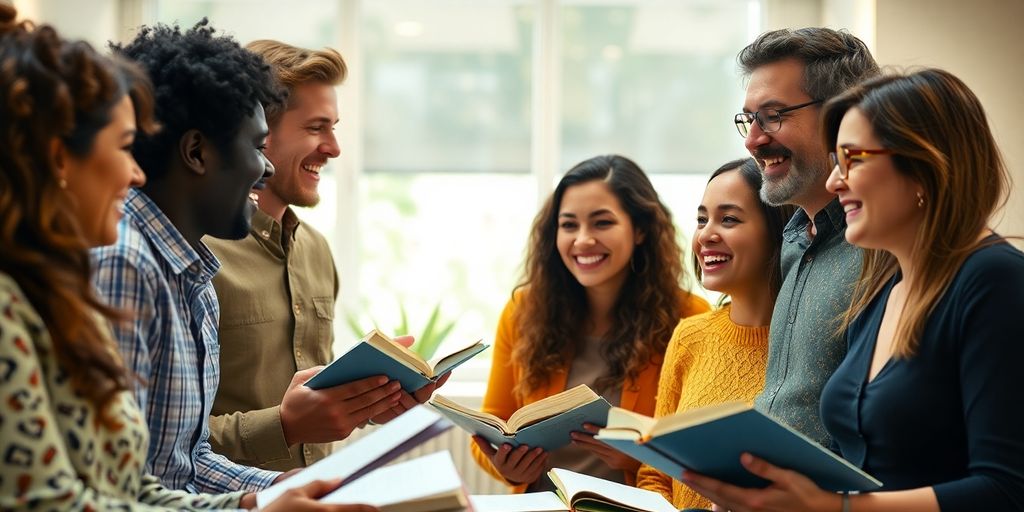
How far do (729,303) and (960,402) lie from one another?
3.66ft

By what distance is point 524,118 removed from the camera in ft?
15.6

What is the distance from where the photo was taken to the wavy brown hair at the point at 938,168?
152 cm

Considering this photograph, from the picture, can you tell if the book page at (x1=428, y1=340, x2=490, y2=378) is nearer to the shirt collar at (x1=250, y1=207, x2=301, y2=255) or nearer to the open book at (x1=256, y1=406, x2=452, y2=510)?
the shirt collar at (x1=250, y1=207, x2=301, y2=255)

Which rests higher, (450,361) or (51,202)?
(51,202)

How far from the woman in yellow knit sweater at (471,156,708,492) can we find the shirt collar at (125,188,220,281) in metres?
1.44

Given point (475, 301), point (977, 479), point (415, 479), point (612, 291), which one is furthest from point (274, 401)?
point (475, 301)

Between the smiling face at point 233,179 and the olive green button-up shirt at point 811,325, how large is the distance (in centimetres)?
105

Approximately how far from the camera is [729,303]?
102 inches

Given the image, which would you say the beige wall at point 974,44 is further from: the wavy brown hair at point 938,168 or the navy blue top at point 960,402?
the navy blue top at point 960,402

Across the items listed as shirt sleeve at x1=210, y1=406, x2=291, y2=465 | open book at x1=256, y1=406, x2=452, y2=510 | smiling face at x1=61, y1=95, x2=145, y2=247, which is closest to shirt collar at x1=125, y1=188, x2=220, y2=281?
smiling face at x1=61, y1=95, x2=145, y2=247

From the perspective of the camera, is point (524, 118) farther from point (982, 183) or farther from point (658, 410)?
point (982, 183)

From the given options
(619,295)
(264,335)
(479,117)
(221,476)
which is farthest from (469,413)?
(479,117)

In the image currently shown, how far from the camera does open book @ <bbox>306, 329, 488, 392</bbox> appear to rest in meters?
1.94

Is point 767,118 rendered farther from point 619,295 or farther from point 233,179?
point 233,179
